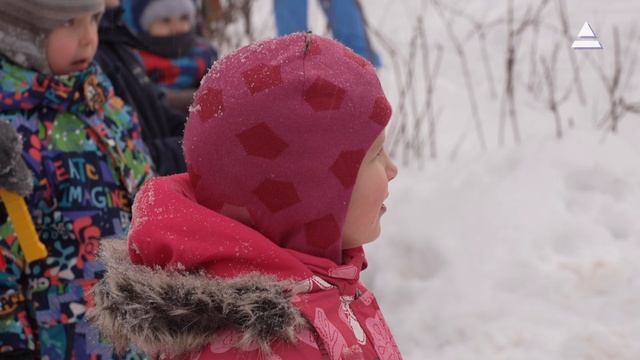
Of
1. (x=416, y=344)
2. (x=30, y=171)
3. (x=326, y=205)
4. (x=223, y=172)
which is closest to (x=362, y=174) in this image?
(x=326, y=205)

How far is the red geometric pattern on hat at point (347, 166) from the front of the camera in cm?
154

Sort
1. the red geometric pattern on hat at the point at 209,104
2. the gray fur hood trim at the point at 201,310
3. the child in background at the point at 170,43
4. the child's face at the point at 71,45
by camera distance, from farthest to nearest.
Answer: the child in background at the point at 170,43, the child's face at the point at 71,45, the red geometric pattern on hat at the point at 209,104, the gray fur hood trim at the point at 201,310

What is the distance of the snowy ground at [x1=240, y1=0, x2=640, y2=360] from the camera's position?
3.01m

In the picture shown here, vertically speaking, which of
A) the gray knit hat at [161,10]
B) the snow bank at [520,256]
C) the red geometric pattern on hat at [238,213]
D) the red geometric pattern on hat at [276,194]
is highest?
the gray knit hat at [161,10]

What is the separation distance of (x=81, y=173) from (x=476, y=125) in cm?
313

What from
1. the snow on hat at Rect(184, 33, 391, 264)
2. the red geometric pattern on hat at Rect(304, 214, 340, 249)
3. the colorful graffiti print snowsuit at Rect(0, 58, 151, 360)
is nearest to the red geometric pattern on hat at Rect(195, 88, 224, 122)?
the snow on hat at Rect(184, 33, 391, 264)

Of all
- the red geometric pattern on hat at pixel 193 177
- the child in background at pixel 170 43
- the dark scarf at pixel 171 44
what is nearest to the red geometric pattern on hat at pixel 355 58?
the red geometric pattern on hat at pixel 193 177

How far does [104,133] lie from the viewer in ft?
8.33

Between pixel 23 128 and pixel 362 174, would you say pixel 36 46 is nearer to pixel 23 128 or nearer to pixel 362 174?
pixel 23 128

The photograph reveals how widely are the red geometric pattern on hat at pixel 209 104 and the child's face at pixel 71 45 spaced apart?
1055 mm

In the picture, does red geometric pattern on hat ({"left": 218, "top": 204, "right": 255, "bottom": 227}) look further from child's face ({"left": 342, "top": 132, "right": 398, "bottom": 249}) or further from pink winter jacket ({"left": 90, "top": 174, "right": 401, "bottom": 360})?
child's face ({"left": 342, "top": 132, "right": 398, "bottom": 249})

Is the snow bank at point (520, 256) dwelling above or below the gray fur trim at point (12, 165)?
below

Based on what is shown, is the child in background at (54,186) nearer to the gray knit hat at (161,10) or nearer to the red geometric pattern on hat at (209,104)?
the red geometric pattern on hat at (209,104)

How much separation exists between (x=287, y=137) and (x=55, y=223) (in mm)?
1144
